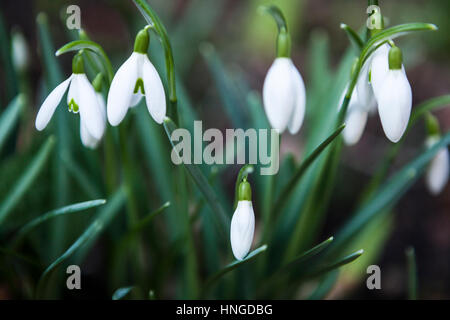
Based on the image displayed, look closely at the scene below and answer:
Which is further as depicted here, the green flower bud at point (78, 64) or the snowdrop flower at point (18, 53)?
the snowdrop flower at point (18, 53)

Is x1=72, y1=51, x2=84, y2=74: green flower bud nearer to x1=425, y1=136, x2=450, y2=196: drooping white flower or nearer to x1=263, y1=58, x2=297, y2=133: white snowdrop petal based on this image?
x1=263, y1=58, x2=297, y2=133: white snowdrop petal

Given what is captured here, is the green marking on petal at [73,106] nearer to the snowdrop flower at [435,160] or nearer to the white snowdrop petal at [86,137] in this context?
the white snowdrop petal at [86,137]

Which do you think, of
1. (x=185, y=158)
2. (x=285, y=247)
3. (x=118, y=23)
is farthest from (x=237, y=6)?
(x=185, y=158)

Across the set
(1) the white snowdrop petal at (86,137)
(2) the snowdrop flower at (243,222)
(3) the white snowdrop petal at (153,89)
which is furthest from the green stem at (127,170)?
(2) the snowdrop flower at (243,222)

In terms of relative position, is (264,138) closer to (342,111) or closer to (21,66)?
(342,111)

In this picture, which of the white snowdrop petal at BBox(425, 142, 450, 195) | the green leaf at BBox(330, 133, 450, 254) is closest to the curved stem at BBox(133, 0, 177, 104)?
the green leaf at BBox(330, 133, 450, 254)

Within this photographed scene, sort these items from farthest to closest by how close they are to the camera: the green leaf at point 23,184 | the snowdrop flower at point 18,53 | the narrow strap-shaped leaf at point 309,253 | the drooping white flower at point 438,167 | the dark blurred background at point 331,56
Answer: the dark blurred background at point 331,56, the snowdrop flower at point 18,53, the drooping white flower at point 438,167, the green leaf at point 23,184, the narrow strap-shaped leaf at point 309,253
